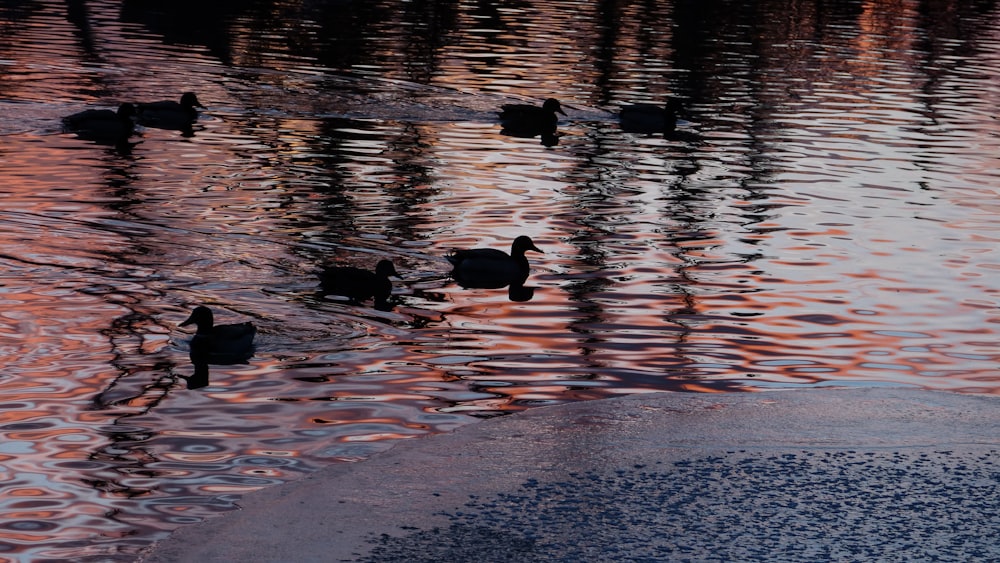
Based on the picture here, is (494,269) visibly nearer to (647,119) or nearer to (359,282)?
(359,282)

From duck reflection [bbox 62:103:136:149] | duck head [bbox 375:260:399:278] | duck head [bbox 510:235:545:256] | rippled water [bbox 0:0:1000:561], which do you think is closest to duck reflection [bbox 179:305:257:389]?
rippled water [bbox 0:0:1000:561]

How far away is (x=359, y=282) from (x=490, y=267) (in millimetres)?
1582

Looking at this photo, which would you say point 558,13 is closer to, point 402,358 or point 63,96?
point 63,96

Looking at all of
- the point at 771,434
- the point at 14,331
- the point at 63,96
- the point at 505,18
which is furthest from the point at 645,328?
the point at 505,18

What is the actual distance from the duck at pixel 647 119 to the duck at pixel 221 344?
14264mm

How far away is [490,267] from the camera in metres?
13.8

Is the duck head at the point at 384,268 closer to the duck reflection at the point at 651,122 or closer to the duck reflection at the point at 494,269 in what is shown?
the duck reflection at the point at 494,269

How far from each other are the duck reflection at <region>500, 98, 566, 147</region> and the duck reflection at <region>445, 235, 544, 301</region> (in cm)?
914

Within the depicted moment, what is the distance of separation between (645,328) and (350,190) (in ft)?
22.2

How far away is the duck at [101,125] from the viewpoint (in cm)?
2120

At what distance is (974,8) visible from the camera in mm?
62781

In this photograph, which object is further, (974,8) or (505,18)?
(974,8)

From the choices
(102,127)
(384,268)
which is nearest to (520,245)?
(384,268)

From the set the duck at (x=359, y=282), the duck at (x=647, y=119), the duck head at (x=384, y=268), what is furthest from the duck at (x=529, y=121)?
the duck at (x=359, y=282)
